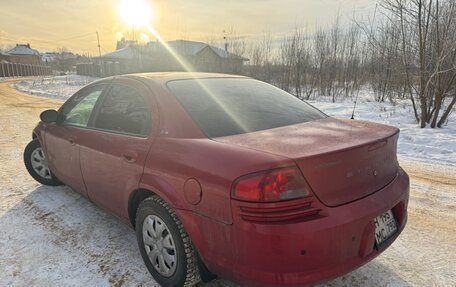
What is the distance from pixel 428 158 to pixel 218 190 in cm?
535

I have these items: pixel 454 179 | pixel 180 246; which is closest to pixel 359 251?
pixel 180 246

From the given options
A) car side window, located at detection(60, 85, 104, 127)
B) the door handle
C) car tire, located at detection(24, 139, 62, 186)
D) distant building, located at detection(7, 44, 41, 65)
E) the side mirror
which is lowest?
car tire, located at detection(24, 139, 62, 186)

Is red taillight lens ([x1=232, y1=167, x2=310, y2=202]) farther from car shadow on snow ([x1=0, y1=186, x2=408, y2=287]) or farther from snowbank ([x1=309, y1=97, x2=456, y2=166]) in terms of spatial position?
snowbank ([x1=309, y1=97, x2=456, y2=166])

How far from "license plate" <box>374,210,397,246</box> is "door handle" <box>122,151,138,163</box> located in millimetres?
1733

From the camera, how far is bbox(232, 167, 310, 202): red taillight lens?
1.80m

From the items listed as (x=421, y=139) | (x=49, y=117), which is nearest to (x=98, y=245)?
(x=49, y=117)

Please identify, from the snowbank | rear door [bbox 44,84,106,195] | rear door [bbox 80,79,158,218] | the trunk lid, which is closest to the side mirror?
rear door [bbox 44,84,106,195]

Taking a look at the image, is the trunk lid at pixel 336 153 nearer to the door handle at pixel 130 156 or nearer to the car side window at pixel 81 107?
the door handle at pixel 130 156

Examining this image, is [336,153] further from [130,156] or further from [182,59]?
[182,59]

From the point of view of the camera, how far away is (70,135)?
11.6 ft

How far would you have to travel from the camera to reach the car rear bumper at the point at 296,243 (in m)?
1.78

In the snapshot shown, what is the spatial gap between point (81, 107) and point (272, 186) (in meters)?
2.65

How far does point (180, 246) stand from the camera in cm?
224

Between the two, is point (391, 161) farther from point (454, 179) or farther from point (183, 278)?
point (454, 179)
